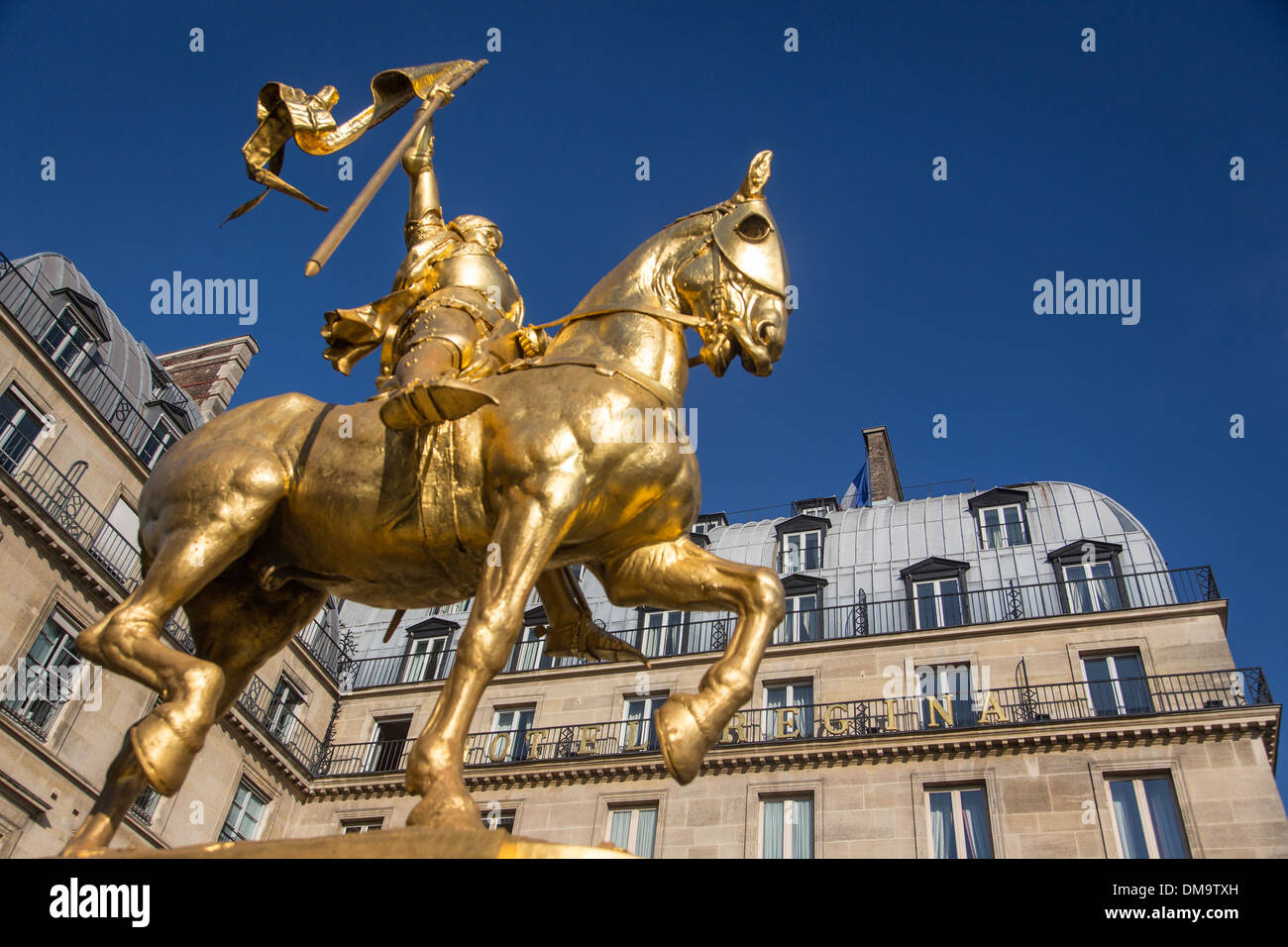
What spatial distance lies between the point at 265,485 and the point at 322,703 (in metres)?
28.8

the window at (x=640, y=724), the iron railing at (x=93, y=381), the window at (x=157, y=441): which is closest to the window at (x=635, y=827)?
the window at (x=640, y=724)

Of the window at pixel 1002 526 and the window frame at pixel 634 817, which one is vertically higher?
the window at pixel 1002 526

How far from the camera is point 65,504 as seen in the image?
2308 cm

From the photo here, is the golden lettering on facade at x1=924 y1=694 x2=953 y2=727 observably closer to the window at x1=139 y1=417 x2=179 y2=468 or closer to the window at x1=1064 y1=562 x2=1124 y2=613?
the window at x1=1064 y1=562 x2=1124 y2=613

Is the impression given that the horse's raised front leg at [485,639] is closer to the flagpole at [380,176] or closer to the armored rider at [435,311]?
the armored rider at [435,311]

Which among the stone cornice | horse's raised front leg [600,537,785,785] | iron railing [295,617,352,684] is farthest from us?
iron railing [295,617,352,684]

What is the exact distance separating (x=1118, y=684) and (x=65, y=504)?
2565 cm

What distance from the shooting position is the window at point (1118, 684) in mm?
24891

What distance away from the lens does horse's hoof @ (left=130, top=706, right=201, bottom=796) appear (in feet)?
13.4

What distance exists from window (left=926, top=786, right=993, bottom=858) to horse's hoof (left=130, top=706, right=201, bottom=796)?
21.8 metres

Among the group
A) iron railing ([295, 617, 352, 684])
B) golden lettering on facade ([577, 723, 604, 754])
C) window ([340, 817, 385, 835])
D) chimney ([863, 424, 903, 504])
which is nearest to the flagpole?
golden lettering on facade ([577, 723, 604, 754])

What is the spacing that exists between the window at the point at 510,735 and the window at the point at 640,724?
2.96 meters

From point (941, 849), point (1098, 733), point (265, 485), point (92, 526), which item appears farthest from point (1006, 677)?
point (265, 485)
